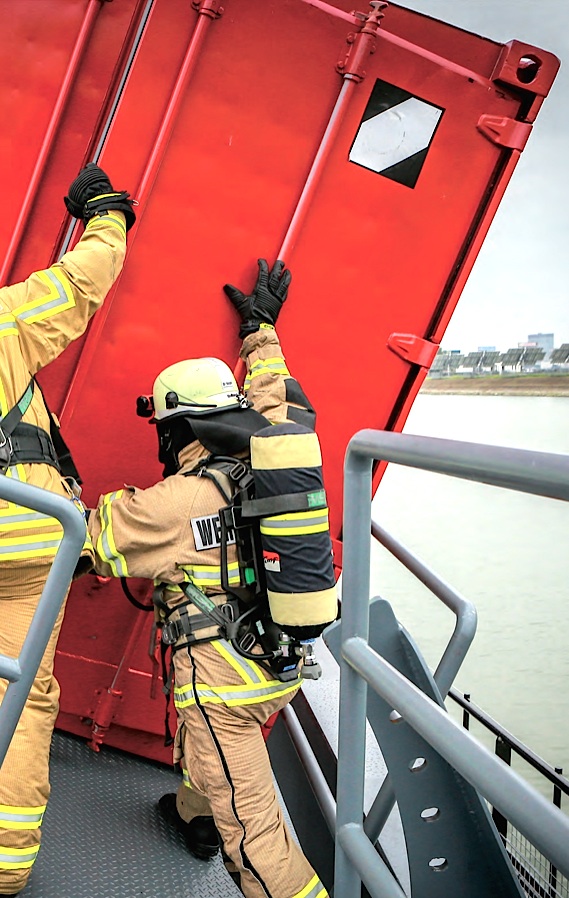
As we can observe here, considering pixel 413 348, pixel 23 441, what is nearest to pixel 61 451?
pixel 23 441

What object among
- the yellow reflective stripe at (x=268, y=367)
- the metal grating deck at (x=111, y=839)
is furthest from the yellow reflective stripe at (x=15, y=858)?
the yellow reflective stripe at (x=268, y=367)

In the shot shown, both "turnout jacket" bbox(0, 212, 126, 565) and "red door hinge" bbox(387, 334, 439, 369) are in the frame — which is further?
"red door hinge" bbox(387, 334, 439, 369)

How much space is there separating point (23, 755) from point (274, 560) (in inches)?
29.4

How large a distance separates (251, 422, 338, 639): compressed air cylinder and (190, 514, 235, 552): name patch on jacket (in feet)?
0.49

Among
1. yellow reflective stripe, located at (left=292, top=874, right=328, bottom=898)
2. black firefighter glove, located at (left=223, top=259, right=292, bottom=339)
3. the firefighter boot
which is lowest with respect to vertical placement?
the firefighter boot

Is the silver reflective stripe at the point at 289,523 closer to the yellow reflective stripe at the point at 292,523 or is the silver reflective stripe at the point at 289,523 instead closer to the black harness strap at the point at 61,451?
the yellow reflective stripe at the point at 292,523

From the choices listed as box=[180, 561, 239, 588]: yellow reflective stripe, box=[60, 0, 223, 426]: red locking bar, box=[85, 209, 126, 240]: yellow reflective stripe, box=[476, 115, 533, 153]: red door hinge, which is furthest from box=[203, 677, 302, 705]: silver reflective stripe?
box=[476, 115, 533, 153]: red door hinge

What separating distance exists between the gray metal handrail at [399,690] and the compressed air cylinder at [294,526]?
25.0 inches

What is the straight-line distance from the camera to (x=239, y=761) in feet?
5.94

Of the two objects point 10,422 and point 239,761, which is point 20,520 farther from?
point 239,761

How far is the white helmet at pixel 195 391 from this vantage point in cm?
193

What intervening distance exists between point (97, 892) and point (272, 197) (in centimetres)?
184

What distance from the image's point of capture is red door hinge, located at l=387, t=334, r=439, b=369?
7.44ft

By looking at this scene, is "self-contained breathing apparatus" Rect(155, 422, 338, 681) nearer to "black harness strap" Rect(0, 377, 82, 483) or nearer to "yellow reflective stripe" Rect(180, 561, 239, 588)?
"yellow reflective stripe" Rect(180, 561, 239, 588)
